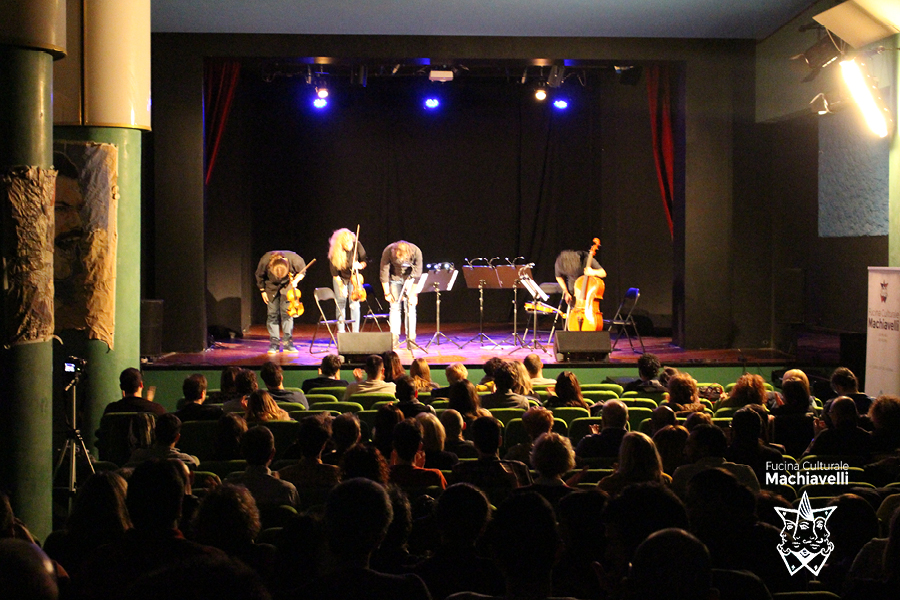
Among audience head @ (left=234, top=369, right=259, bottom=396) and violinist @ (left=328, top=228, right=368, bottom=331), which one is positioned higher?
violinist @ (left=328, top=228, right=368, bottom=331)

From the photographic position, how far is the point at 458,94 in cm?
1522

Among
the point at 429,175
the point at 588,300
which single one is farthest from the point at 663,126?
the point at 429,175

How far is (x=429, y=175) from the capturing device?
1541cm

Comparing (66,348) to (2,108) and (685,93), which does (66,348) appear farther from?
(685,93)

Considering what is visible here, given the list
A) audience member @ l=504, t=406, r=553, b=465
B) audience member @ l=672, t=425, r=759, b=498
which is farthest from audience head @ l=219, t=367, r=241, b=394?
audience member @ l=672, t=425, r=759, b=498

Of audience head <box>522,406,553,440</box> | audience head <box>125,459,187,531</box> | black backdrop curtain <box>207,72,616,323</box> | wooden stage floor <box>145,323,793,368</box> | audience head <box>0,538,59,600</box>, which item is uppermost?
black backdrop curtain <box>207,72,616,323</box>

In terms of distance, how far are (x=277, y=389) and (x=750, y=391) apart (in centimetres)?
323

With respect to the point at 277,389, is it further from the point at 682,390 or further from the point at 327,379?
the point at 682,390

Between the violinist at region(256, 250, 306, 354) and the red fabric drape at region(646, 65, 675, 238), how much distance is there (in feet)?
17.1

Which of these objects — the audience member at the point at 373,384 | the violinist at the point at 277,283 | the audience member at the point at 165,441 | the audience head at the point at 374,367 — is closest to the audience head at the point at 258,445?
the audience member at the point at 165,441

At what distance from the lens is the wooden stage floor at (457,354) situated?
10328mm

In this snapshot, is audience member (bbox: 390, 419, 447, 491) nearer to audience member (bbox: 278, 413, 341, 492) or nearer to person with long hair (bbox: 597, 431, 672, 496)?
audience member (bbox: 278, 413, 341, 492)

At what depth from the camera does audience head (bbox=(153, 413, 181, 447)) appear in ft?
14.6

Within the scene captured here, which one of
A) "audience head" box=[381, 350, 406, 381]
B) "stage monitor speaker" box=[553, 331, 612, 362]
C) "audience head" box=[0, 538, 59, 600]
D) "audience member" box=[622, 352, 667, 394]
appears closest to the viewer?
"audience head" box=[0, 538, 59, 600]
